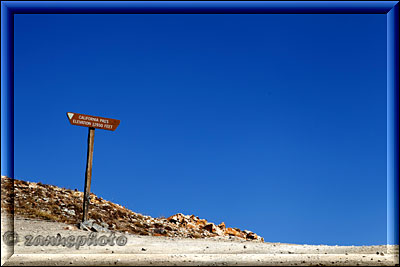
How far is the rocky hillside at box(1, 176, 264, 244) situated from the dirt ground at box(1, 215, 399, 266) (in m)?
1.39

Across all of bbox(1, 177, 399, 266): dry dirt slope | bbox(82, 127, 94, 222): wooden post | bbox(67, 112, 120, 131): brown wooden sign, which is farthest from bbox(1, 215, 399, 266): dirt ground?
bbox(67, 112, 120, 131): brown wooden sign

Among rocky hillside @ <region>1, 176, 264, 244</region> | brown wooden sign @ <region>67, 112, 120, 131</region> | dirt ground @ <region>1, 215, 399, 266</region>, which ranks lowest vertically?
dirt ground @ <region>1, 215, 399, 266</region>

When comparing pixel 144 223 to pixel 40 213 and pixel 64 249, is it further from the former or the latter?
pixel 64 249

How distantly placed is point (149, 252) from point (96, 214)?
682 centimetres

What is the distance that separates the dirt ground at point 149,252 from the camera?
1142cm

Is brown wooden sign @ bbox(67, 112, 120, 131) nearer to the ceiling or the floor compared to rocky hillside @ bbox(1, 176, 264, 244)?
nearer to the ceiling

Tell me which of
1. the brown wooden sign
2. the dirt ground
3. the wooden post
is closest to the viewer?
the dirt ground

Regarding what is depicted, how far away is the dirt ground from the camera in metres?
11.4

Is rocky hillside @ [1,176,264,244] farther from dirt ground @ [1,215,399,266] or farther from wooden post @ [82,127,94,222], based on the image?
dirt ground @ [1,215,399,266]

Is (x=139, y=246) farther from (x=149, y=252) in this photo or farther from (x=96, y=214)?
(x=96, y=214)

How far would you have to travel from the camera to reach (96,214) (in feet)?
63.3

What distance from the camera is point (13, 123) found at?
12.0 m

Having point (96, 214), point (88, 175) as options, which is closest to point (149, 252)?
point (88, 175)

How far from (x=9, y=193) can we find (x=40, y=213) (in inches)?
83.3
